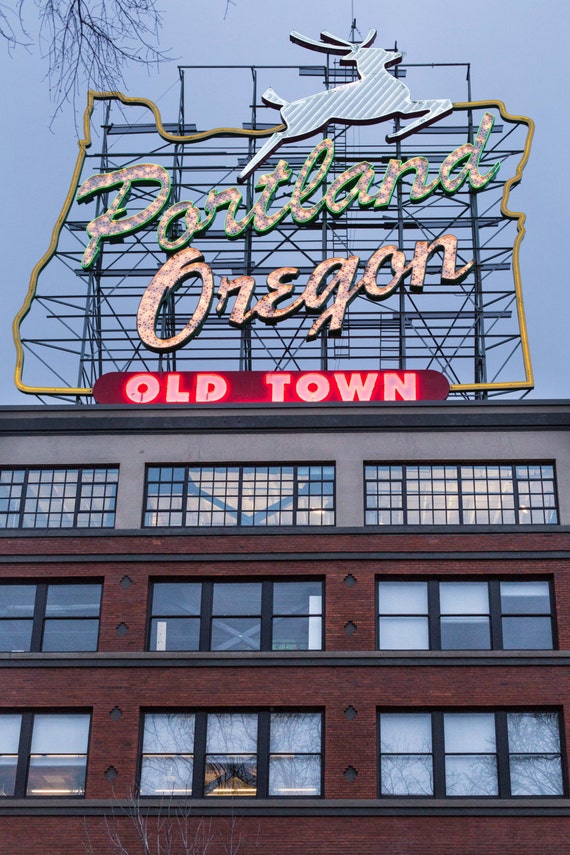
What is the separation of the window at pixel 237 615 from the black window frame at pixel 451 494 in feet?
10.7

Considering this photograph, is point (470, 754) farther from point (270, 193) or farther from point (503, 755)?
point (270, 193)

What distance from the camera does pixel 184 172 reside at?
55.8 metres

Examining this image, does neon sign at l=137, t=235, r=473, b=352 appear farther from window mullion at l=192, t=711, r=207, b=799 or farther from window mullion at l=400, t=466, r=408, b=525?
window mullion at l=192, t=711, r=207, b=799

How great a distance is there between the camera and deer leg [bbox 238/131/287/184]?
53.0 m

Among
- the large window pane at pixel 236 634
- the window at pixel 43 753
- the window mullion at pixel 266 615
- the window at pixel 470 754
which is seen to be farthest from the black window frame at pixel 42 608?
the window at pixel 470 754

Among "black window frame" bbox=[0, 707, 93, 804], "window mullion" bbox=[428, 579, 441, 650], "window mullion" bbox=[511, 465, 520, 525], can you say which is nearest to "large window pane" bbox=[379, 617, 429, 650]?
"window mullion" bbox=[428, 579, 441, 650]

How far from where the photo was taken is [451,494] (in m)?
41.2

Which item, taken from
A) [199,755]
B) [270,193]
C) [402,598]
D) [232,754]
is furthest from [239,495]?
[270,193]

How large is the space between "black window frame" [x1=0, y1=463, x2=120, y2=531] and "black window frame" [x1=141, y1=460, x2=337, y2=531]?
1.07m

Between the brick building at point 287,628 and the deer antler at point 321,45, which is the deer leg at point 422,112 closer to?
the deer antler at point 321,45

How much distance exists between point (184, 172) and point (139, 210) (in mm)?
4506

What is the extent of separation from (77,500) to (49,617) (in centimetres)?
381

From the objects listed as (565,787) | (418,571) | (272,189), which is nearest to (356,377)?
(418,571)

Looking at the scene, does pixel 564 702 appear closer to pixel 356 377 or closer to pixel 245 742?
pixel 245 742
